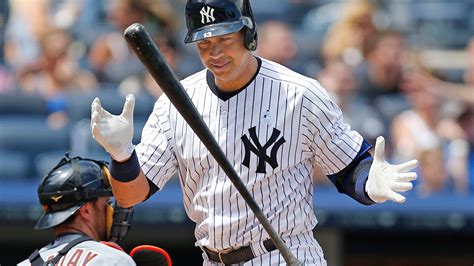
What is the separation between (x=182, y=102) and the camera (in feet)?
11.3

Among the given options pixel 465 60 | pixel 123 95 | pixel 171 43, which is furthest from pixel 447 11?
pixel 123 95

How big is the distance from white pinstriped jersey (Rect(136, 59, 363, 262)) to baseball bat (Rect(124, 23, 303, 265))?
0.75 feet

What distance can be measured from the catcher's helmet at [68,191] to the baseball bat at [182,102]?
93 cm

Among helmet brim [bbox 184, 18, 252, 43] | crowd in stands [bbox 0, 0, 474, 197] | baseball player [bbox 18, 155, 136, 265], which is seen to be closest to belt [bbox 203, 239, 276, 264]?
baseball player [bbox 18, 155, 136, 265]

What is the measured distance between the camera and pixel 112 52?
27.5ft

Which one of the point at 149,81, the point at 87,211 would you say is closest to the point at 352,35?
the point at 149,81

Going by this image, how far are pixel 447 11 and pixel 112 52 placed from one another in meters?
2.77

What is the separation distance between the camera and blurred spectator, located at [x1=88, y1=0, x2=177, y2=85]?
8203mm

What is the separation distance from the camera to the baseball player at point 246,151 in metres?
3.83

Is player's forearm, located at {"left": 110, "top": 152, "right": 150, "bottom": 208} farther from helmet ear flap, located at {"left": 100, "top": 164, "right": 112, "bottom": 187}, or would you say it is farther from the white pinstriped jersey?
helmet ear flap, located at {"left": 100, "top": 164, "right": 112, "bottom": 187}

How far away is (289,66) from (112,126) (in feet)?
15.3

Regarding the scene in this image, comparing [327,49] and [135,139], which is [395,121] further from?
[135,139]

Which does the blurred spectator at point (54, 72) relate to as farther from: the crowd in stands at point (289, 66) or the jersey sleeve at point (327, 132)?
the jersey sleeve at point (327, 132)

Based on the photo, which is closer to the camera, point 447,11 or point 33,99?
point 33,99
